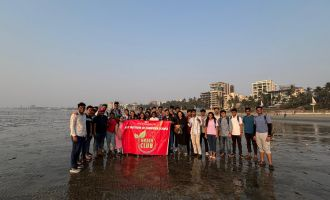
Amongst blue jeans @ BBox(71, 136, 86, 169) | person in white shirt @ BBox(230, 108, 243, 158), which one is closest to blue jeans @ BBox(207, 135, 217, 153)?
person in white shirt @ BBox(230, 108, 243, 158)

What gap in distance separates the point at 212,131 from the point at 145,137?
2.87 metres

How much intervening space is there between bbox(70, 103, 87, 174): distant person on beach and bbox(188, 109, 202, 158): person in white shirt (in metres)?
4.39

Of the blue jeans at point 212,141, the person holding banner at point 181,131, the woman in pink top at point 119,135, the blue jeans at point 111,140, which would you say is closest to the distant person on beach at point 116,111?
the woman in pink top at point 119,135

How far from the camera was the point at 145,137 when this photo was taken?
10109 mm

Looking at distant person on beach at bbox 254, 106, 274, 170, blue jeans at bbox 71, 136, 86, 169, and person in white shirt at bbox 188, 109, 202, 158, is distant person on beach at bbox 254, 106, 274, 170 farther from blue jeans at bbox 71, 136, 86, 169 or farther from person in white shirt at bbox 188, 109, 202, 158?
blue jeans at bbox 71, 136, 86, 169

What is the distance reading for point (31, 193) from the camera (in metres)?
5.68

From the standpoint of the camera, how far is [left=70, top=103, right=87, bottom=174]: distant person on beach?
753 cm

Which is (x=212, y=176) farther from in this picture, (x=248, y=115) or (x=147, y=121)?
(x=147, y=121)

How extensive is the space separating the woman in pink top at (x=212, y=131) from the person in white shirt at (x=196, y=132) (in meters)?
0.34

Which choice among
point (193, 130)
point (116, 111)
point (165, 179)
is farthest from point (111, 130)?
point (165, 179)

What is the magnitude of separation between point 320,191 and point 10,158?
11375mm

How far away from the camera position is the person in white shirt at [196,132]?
32.1 ft

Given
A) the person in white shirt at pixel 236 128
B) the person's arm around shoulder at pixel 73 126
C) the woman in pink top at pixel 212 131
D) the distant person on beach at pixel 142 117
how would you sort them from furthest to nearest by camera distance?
the distant person on beach at pixel 142 117 < the woman in pink top at pixel 212 131 < the person in white shirt at pixel 236 128 < the person's arm around shoulder at pixel 73 126

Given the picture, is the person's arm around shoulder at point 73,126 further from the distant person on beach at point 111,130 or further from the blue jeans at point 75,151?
the distant person on beach at point 111,130
